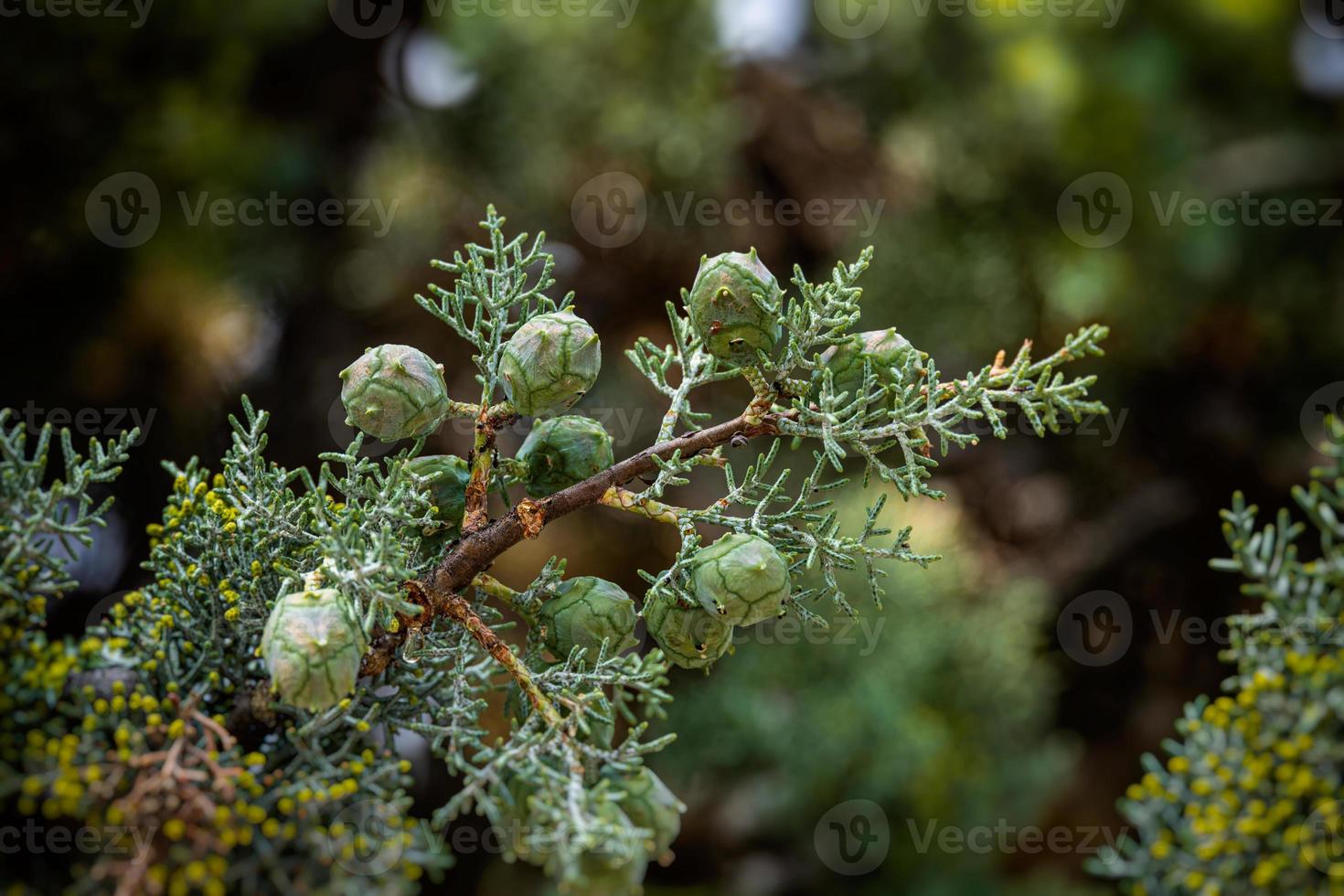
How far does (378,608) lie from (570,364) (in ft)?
0.52

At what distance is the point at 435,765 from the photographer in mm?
1229

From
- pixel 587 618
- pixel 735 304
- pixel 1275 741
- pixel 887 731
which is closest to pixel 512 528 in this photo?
pixel 587 618

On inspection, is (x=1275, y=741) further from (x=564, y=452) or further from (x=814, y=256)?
(x=814, y=256)

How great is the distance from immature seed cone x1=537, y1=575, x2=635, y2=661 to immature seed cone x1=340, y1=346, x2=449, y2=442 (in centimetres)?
13

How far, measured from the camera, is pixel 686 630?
0.53 meters

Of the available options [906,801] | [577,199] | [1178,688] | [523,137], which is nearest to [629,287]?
[577,199]

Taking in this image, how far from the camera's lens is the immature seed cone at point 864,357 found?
537 mm

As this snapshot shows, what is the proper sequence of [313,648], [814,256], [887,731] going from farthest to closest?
[814,256] → [887,731] → [313,648]

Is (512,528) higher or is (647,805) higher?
(512,528)

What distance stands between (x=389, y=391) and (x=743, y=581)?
0.20 meters

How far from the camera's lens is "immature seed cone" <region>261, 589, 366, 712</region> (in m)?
0.44

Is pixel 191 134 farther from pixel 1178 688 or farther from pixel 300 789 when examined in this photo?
pixel 1178 688

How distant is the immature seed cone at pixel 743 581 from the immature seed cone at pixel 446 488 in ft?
0.50

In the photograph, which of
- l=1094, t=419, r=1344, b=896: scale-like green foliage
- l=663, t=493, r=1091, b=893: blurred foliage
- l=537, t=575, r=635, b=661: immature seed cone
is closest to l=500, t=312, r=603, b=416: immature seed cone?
l=537, t=575, r=635, b=661: immature seed cone
